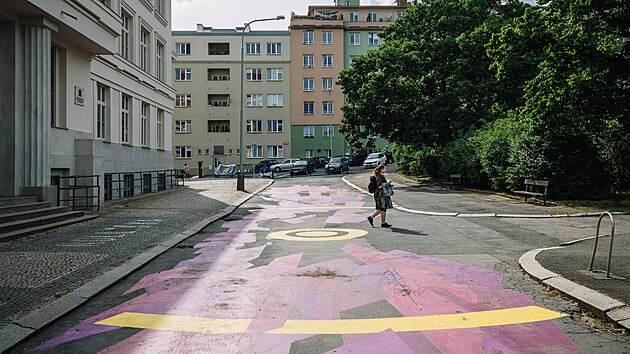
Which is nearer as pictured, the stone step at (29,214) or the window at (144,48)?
the stone step at (29,214)

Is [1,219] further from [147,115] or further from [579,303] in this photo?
[147,115]

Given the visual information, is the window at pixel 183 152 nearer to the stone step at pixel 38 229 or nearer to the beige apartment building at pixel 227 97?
the beige apartment building at pixel 227 97

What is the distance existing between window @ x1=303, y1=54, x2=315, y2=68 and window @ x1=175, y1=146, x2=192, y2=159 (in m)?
18.4

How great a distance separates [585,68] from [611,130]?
3.02 meters

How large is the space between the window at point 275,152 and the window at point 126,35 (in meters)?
42.6

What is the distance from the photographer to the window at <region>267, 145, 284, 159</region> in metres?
69.4

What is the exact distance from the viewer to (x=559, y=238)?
11812 mm

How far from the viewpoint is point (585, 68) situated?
64.6 ft

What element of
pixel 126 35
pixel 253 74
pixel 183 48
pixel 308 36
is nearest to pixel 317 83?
pixel 308 36

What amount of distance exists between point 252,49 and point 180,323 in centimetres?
6676

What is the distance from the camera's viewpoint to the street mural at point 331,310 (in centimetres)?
507

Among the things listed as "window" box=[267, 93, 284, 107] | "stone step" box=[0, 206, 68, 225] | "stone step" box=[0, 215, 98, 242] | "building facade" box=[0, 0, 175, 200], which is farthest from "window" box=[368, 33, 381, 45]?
"stone step" box=[0, 206, 68, 225]

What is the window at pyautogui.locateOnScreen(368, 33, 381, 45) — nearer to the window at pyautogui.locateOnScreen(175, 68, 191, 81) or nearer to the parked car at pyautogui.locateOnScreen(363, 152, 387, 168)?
the parked car at pyautogui.locateOnScreen(363, 152, 387, 168)

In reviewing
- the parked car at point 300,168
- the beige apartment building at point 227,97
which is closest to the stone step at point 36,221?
the parked car at point 300,168
